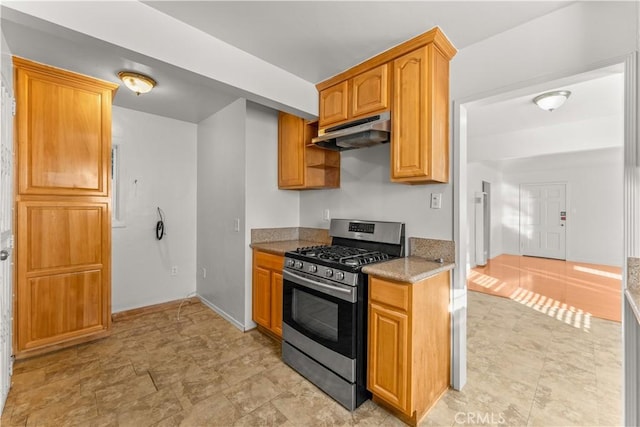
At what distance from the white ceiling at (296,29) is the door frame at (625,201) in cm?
42

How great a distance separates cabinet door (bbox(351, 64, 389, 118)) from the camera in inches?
83.2

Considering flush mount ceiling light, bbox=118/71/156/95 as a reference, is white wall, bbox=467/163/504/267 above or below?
below

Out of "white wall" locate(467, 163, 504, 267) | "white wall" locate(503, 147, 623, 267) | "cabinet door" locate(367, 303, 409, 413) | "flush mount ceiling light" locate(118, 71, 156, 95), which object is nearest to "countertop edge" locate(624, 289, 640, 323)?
"cabinet door" locate(367, 303, 409, 413)

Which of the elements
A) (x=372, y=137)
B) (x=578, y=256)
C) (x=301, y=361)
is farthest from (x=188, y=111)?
(x=578, y=256)

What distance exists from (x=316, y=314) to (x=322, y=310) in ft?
0.26

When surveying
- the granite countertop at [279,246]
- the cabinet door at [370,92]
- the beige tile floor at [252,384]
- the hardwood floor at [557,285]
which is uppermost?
the cabinet door at [370,92]

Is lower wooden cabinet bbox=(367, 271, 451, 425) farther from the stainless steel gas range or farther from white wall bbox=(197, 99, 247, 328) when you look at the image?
white wall bbox=(197, 99, 247, 328)

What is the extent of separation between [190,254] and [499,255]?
24.7ft

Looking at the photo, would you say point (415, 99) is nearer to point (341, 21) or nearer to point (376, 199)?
point (341, 21)

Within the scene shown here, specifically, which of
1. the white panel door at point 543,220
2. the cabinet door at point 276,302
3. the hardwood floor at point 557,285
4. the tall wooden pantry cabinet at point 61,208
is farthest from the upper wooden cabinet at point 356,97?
the white panel door at point 543,220

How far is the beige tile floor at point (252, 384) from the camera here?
5.88 ft

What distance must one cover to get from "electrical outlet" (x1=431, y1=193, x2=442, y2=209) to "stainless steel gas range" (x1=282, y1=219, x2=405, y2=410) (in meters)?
0.31

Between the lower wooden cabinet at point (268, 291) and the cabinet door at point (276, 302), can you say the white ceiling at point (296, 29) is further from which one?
the cabinet door at point (276, 302)

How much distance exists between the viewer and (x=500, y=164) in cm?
713
